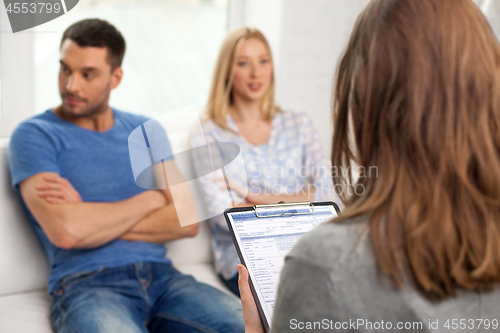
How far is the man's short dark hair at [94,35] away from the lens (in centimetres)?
134

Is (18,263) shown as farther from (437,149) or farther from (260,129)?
(437,149)

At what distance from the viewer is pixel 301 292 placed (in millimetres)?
549

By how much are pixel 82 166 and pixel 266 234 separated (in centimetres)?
73

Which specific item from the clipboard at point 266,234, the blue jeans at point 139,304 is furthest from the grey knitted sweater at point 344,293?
the blue jeans at point 139,304

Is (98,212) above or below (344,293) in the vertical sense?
below

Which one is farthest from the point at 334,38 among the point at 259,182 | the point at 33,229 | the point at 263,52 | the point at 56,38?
the point at 33,229

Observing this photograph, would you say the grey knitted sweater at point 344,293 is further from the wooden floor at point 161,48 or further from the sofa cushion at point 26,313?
the wooden floor at point 161,48

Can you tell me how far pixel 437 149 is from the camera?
549 mm

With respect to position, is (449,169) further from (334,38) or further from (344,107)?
(334,38)

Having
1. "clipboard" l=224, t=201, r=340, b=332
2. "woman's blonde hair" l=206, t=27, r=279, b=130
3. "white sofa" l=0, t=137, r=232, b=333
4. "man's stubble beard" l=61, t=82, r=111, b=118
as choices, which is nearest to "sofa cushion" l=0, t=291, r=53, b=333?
"white sofa" l=0, t=137, r=232, b=333

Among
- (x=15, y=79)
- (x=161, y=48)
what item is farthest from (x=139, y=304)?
(x=161, y=48)

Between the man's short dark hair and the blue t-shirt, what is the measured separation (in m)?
0.23

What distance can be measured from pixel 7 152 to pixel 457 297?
1.29 m

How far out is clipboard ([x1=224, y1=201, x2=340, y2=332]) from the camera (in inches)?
31.4
